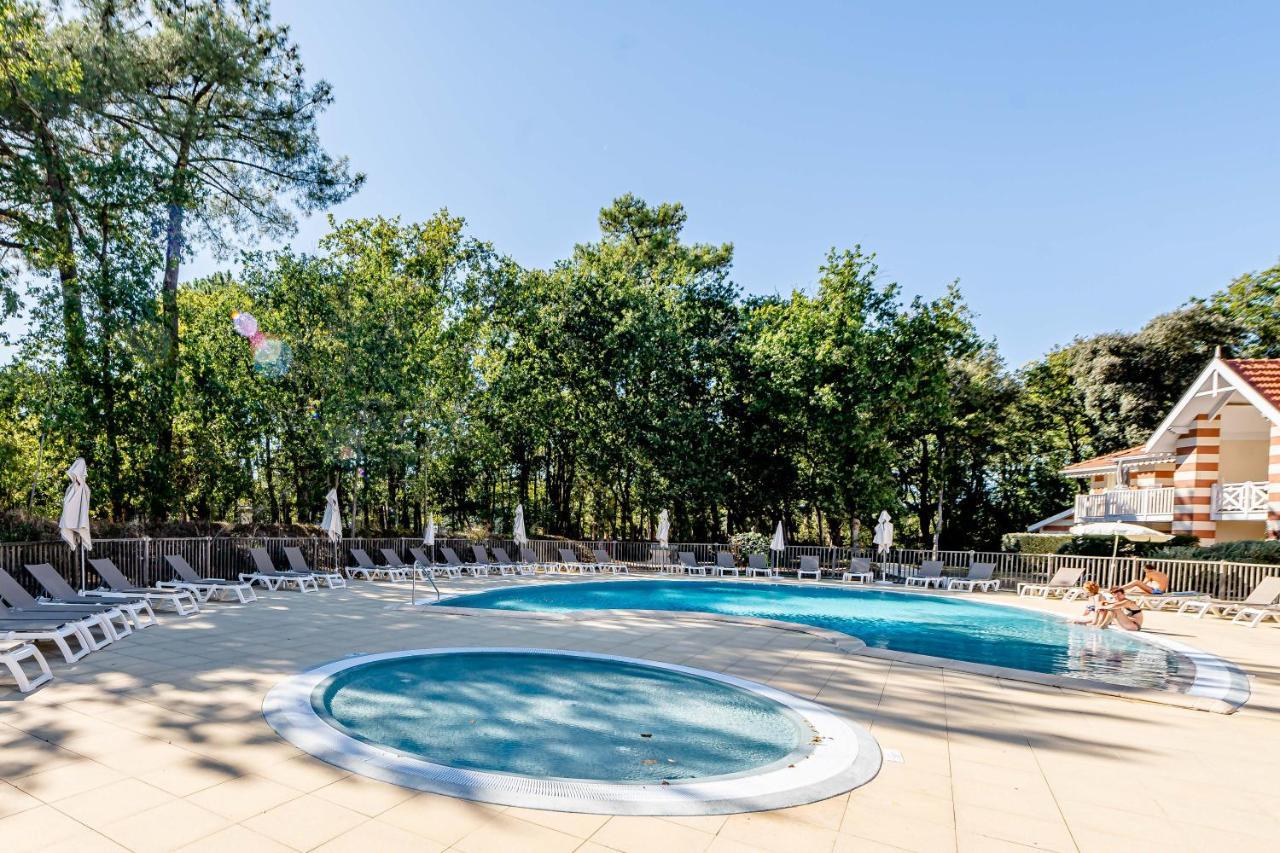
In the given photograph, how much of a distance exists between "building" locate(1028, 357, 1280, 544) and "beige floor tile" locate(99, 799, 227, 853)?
22.5 m

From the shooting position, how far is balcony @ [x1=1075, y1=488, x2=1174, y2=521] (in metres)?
20.3

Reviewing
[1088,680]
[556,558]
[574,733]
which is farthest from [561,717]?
[556,558]

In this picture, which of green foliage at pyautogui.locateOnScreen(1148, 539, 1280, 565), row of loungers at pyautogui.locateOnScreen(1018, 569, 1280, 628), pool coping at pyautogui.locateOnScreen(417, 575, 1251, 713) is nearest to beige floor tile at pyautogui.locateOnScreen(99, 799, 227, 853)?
pool coping at pyautogui.locateOnScreen(417, 575, 1251, 713)

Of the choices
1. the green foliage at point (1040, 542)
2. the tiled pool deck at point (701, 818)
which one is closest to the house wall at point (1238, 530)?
the green foliage at point (1040, 542)

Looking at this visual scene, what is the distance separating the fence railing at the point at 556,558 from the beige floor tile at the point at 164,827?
423 inches

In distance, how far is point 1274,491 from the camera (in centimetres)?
1661

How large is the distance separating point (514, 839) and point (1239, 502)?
74.9 ft

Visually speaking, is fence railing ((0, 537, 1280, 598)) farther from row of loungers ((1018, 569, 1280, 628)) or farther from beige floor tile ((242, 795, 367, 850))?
beige floor tile ((242, 795, 367, 850))

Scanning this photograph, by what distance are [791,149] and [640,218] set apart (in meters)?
15.4

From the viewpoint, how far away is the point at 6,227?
626 inches

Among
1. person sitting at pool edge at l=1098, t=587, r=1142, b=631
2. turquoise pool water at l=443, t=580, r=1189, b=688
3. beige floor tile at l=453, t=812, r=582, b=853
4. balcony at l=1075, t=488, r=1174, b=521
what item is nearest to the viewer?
beige floor tile at l=453, t=812, r=582, b=853

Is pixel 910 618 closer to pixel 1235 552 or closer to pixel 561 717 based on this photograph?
pixel 1235 552

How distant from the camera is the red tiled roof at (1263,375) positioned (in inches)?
646

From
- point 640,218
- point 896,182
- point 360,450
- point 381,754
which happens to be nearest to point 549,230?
point 640,218
